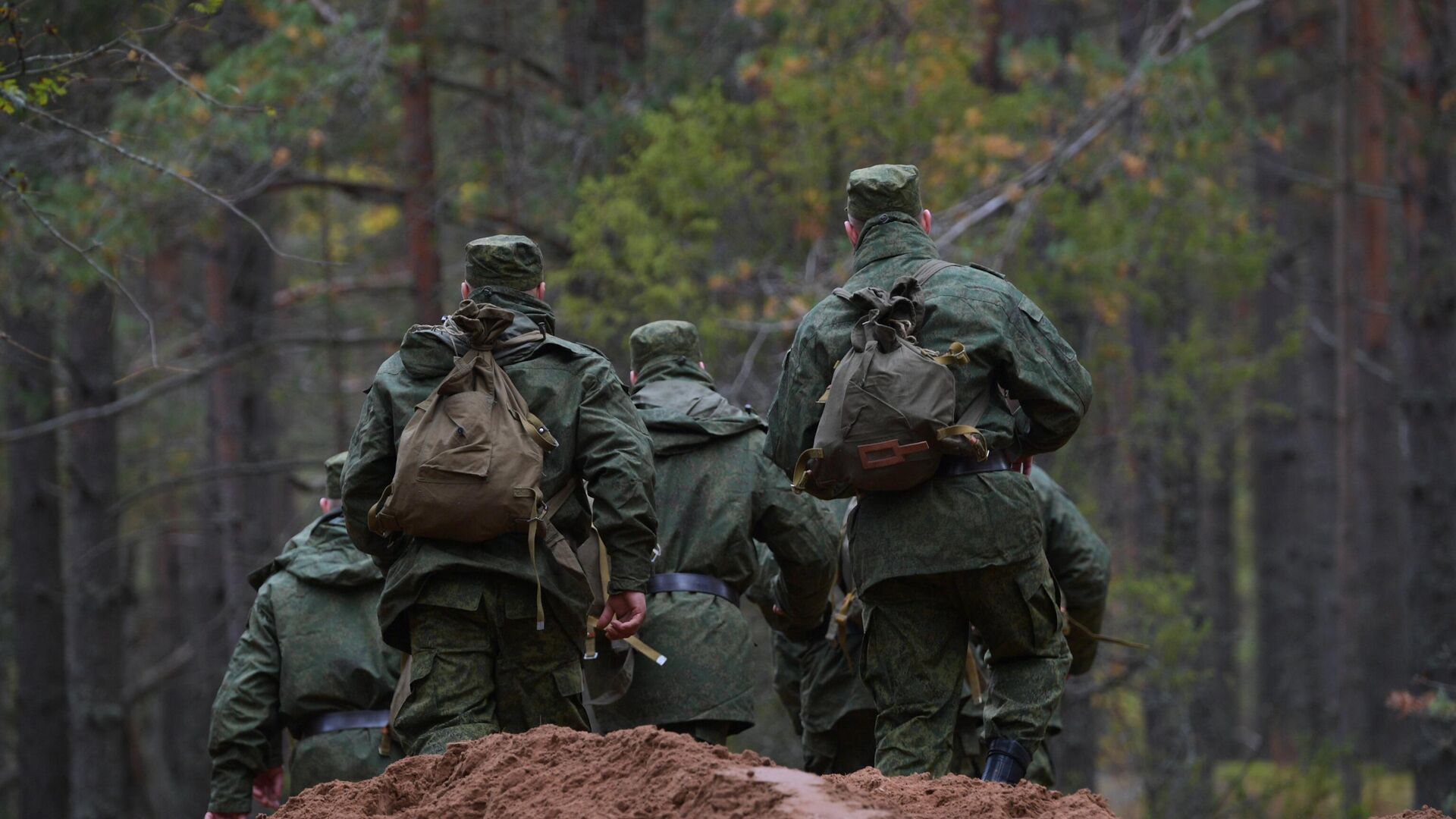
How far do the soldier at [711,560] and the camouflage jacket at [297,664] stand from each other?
101cm

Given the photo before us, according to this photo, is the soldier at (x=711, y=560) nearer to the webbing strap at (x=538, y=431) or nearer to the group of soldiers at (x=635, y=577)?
the group of soldiers at (x=635, y=577)

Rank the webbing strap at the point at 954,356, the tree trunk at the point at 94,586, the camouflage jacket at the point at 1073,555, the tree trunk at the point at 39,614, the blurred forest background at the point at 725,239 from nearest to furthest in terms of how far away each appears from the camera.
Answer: the webbing strap at the point at 954,356
the camouflage jacket at the point at 1073,555
the blurred forest background at the point at 725,239
the tree trunk at the point at 94,586
the tree trunk at the point at 39,614

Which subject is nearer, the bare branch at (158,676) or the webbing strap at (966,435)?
the webbing strap at (966,435)

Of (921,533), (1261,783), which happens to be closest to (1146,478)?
(1261,783)

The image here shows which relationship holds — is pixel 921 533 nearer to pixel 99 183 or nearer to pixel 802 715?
pixel 802 715

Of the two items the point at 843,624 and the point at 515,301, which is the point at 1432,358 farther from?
the point at 515,301

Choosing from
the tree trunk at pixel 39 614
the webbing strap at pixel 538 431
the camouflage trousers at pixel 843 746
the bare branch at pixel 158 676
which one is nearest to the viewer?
the webbing strap at pixel 538 431

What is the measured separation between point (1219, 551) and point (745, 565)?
1883cm

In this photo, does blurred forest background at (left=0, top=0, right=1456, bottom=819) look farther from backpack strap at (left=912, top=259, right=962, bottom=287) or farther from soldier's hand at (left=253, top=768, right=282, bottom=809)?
backpack strap at (left=912, top=259, right=962, bottom=287)

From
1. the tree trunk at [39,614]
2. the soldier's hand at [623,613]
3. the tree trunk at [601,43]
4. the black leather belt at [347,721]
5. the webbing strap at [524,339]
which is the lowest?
the tree trunk at [39,614]

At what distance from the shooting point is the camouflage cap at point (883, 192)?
6.03 metres

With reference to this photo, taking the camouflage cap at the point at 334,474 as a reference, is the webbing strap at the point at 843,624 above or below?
below

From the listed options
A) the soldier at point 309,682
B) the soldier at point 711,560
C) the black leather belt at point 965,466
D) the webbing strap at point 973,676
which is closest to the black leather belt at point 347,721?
the soldier at point 309,682

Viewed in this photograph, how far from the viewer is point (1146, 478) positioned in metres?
16.2
